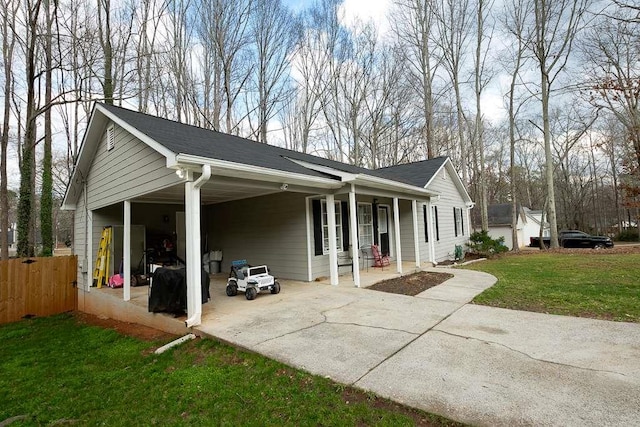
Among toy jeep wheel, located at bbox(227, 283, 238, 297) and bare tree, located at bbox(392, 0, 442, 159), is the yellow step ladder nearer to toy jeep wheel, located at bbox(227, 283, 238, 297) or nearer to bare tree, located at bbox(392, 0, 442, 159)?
toy jeep wheel, located at bbox(227, 283, 238, 297)

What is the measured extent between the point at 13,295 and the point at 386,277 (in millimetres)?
9401

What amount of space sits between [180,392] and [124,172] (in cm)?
521

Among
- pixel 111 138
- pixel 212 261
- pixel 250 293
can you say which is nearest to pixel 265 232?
pixel 212 261

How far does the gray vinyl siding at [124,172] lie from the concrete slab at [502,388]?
13.6ft

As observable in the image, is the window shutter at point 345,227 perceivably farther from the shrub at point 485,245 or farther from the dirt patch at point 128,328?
the shrub at point 485,245

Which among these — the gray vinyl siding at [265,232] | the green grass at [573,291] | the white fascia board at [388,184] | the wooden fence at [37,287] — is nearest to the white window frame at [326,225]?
the gray vinyl siding at [265,232]

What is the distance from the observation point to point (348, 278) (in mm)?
8258

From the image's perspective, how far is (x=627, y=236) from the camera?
1136 inches

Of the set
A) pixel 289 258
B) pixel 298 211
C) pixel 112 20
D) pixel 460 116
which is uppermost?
pixel 112 20

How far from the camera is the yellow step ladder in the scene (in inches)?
335

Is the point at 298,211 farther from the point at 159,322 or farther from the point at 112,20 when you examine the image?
the point at 112,20

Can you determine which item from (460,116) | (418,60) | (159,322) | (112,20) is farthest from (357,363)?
(418,60)

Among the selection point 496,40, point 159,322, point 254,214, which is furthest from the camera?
point 496,40

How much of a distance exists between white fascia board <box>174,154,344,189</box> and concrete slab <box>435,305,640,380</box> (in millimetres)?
3496
